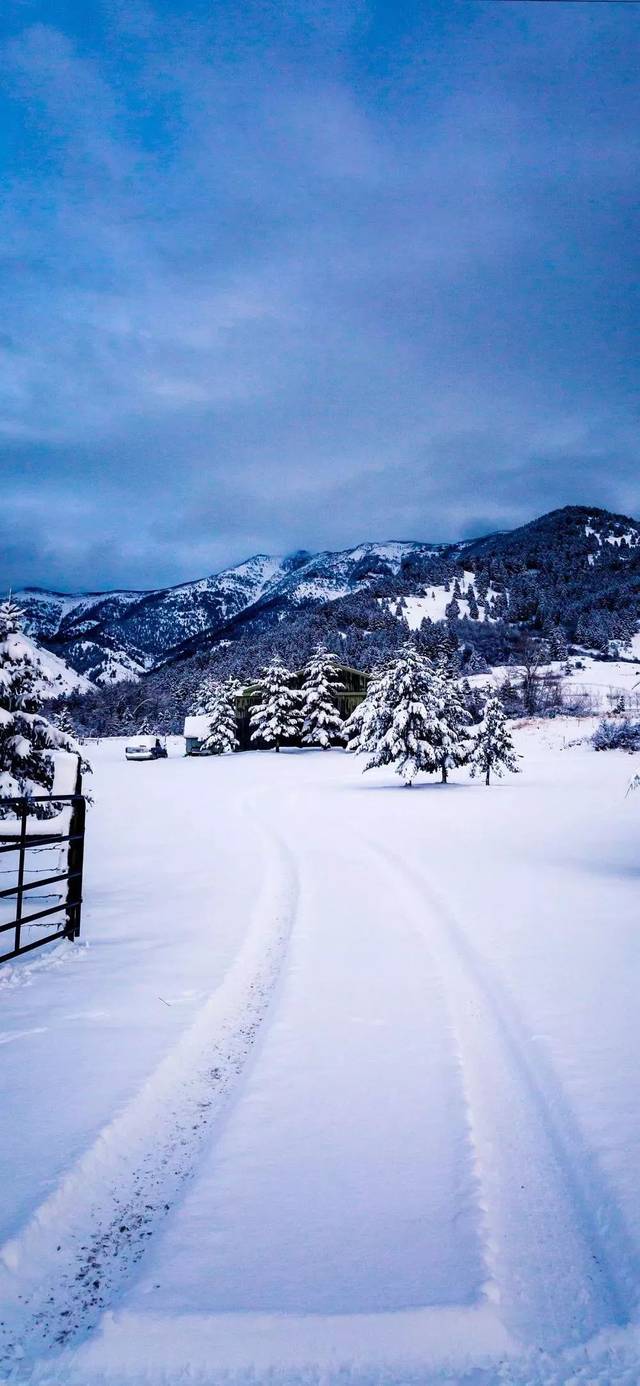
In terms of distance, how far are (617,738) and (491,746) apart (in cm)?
1022

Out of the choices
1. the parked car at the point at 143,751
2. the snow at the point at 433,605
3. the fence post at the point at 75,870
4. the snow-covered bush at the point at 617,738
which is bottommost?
the parked car at the point at 143,751

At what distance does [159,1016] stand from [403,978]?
83.6 inches

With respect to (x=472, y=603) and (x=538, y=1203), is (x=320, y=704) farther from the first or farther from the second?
(x=472, y=603)

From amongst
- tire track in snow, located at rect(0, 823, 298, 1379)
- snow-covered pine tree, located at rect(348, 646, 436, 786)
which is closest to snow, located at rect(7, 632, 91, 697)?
tire track in snow, located at rect(0, 823, 298, 1379)

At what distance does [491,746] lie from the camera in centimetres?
2703

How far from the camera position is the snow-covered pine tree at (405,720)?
2681 centimetres

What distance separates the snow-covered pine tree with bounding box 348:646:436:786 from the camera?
26812 mm

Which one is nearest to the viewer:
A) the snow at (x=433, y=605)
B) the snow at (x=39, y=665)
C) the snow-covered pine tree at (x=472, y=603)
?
the snow at (x=39, y=665)

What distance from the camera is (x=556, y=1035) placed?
4594 mm

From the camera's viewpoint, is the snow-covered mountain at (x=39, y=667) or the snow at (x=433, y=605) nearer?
the snow-covered mountain at (x=39, y=667)

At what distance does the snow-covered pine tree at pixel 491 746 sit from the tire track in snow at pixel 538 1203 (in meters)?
22.8

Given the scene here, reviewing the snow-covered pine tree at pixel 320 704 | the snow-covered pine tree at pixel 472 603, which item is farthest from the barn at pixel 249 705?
the snow-covered pine tree at pixel 472 603

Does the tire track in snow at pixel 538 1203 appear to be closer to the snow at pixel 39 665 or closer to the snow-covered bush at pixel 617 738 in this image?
the snow at pixel 39 665

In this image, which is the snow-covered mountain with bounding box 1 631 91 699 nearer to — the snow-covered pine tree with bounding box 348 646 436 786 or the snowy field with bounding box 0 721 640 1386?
the snowy field with bounding box 0 721 640 1386
